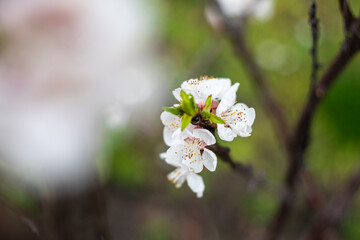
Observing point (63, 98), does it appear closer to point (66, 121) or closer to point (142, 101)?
point (66, 121)

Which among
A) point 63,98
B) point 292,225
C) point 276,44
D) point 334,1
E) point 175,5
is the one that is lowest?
point 292,225

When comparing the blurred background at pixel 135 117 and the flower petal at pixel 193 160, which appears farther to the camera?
the blurred background at pixel 135 117

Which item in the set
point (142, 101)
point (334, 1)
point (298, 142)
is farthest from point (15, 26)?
point (334, 1)

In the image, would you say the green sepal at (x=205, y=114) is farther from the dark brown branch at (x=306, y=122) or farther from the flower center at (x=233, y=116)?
the dark brown branch at (x=306, y=122)

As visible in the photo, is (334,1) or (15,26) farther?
(334,1)

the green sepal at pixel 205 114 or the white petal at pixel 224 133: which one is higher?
the green sepal at pixel 205 114

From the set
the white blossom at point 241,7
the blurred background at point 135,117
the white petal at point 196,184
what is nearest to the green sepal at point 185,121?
the white petal at point 196,184

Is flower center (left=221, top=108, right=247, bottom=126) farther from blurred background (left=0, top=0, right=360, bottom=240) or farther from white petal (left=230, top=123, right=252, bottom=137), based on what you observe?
blurred background (left=0, top=0, right=360, bottom=240)

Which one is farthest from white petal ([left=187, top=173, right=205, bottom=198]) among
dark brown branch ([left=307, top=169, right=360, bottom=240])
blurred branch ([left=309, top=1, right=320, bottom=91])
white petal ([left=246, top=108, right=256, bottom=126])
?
dark brown branch ([left=307, top=169, right=360, bottom=240])

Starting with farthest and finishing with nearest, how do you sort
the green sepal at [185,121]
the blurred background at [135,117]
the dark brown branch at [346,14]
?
the blurred background at [135,117] → the dark brown branch at [346,14] → the green sepal at [185,121]
